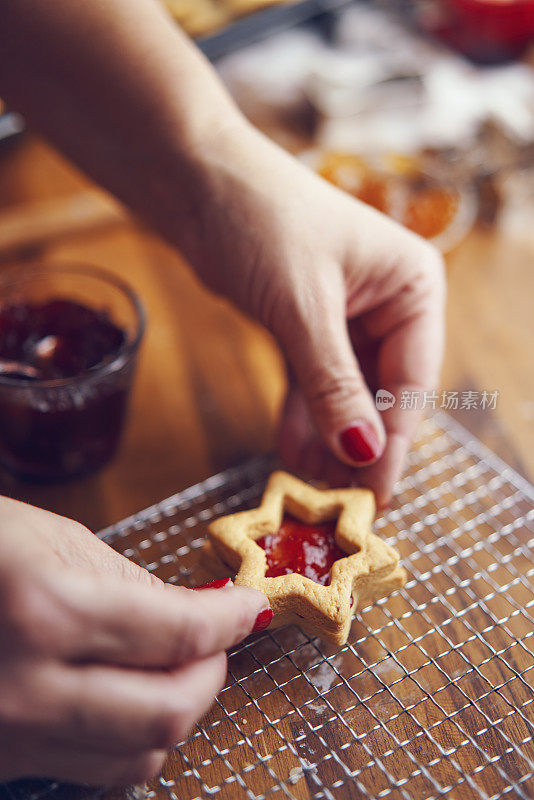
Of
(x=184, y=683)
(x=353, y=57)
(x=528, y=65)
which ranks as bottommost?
(x=528, y=65)

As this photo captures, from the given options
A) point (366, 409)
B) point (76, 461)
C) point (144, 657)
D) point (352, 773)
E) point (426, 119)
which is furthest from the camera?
point (426, 119)

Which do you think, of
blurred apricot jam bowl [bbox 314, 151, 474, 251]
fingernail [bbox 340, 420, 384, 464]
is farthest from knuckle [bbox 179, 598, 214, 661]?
blurred apricot jam bowl [bbox 314, 151, 474, 251]

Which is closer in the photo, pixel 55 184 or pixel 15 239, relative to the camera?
pixel 15 239

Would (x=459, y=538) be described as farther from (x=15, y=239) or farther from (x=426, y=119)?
(x=426, y=119)

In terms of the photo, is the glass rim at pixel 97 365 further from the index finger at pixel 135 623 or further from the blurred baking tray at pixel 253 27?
the blurred baking tray at pixel 253 27

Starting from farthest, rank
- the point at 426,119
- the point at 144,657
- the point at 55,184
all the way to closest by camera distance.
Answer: the point at 426,119 < the point at 55,184 < the point at 144,657

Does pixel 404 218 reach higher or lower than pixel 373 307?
lower

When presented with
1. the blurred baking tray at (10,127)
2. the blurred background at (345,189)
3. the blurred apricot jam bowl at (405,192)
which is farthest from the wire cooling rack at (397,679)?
the blurred baking tray at (10,127)

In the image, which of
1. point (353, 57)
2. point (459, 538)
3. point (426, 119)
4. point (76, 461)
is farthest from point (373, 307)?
point (353, 57)
